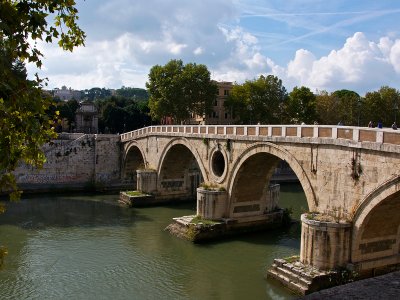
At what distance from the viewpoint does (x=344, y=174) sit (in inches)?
520

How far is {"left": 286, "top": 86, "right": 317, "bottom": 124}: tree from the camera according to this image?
40.5m

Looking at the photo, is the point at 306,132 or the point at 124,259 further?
the point at 124,259

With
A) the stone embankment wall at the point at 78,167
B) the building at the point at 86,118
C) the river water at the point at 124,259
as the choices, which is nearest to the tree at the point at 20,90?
the river water at the point at 124,259

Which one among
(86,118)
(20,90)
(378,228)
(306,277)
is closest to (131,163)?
(86,118)

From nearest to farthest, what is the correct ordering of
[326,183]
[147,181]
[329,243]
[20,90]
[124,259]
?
[20,90]
[329,243]
[326,183]
[124,259]
[147,181]

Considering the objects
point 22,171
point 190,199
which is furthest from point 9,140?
point 22,171

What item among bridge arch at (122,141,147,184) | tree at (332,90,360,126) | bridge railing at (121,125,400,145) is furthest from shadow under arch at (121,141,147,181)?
tree at (332,90,360,126)

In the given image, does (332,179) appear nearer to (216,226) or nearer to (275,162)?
(275,162)

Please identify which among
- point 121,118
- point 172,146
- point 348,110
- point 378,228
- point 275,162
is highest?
point 348,110

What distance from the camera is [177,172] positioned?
28.3 metres

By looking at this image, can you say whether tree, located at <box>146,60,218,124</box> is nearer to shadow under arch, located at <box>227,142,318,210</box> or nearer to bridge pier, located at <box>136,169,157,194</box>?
bridge pier, located at <box>136,169,157,194</box>

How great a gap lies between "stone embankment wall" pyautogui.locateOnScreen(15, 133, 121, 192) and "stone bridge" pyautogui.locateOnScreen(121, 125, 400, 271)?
46.0ft

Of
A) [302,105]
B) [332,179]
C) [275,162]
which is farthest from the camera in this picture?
[302,105]

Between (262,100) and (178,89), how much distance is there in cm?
840
